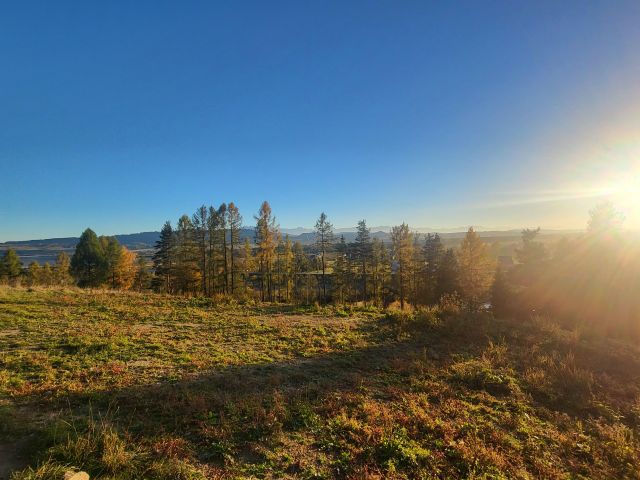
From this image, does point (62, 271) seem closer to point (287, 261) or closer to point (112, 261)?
point (112, 261)

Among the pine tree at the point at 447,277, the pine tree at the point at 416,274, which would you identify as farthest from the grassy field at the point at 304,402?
the pine tree at the point at 416,274

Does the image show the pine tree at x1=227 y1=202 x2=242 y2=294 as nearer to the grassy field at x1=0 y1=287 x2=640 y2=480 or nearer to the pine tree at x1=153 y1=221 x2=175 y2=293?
the pine tree at x1=153 y1=221 x2=175 y2=293

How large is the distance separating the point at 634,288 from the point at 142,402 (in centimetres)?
3255

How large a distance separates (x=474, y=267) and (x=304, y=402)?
3750 cm

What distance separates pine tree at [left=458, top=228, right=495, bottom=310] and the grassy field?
Result: 25839mm

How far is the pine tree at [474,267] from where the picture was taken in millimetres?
36219

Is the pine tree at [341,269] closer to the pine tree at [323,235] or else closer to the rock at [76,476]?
the pine tree at [323,235]

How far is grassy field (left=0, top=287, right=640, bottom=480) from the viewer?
4.25 meters

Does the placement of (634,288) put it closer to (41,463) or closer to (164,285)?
(41,463)

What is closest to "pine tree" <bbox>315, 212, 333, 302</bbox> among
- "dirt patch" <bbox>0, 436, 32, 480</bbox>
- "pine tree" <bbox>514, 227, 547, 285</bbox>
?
"pine tree" <bbox>514, 227, 547, 285</bbox>

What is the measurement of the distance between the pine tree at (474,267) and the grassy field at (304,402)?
25839mm

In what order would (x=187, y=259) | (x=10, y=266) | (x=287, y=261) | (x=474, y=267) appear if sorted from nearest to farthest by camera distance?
(x=474, y=267)
(x=187, y=259)
(x=287, y=261)
(x=10, y=266)

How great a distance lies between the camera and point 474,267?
1476 inches

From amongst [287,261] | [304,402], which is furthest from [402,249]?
[304,402]
